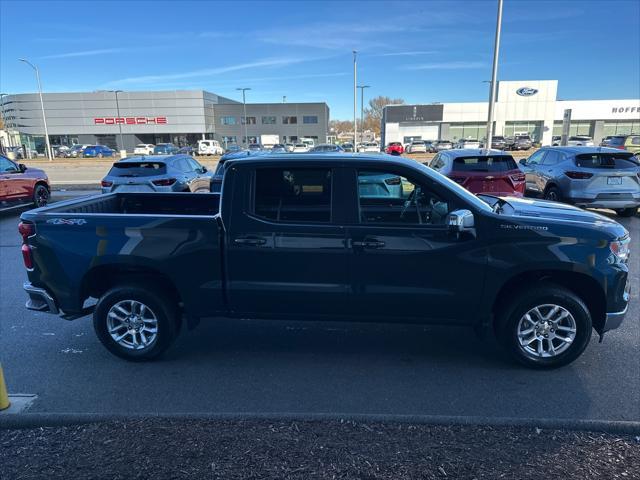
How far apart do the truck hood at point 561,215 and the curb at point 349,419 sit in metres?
1.53

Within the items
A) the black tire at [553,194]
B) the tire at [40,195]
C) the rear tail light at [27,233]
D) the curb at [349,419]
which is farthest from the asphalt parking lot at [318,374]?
the tire at [40,195]

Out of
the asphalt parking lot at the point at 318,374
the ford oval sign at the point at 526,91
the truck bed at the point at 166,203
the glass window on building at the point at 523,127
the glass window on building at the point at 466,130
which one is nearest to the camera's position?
the asphalt parking lot at the point at 318,374

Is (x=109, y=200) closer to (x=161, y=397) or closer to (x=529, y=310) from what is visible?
(x=161, y=397)

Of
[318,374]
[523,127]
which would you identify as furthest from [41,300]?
[523,127]

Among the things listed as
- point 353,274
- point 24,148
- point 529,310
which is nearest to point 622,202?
point 529,310

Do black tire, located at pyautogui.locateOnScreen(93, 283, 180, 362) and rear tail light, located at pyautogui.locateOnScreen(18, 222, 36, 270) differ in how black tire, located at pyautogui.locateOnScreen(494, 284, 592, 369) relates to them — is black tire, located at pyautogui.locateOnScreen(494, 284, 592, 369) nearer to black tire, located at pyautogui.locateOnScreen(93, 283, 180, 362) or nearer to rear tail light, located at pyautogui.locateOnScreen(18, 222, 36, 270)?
black tire, located at pyautogui.locateOnScreen(93, 283, 180, 362)

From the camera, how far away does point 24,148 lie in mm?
64375

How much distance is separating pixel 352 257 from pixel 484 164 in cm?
761

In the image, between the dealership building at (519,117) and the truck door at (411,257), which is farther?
the dealership building at (519,117)

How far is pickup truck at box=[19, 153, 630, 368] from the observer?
379cm

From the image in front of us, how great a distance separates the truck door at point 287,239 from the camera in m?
3.90

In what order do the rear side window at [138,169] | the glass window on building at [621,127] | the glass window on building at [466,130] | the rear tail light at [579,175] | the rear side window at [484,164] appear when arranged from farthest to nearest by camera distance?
1. the glass window on building at [466,130]
2. the glass window on building at [621,127]
3. the rear side window at [138,169]
4. the rear tail light at [579,175]
5. the rear side window at [484,164]

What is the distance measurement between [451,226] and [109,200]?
3765mm

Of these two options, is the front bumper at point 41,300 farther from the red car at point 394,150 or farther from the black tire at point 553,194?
the red car at point 394,150
